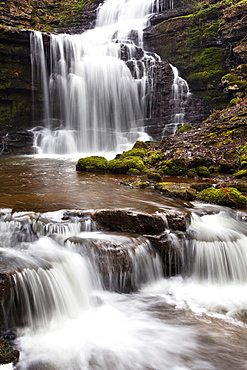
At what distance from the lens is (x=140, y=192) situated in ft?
27.3

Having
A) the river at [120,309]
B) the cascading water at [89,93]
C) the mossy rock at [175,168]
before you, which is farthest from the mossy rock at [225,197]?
the cascading water at [89,93]

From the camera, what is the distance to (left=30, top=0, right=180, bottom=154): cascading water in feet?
76.1

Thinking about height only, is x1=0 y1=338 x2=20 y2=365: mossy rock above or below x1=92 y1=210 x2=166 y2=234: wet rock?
below

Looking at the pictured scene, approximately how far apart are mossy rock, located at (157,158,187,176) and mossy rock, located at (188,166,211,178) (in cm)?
29

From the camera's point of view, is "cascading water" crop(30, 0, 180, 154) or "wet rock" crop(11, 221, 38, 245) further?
"cascading water" crop(30, 0, 180, 154)

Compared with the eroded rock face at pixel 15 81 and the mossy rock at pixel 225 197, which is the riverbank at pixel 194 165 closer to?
the mossy rock at pixel 225 197

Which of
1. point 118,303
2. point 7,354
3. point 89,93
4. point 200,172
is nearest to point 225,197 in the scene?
point 200,172

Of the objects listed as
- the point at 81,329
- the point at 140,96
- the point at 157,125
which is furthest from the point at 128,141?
the point at 81,329

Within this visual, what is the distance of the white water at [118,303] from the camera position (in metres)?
3.46

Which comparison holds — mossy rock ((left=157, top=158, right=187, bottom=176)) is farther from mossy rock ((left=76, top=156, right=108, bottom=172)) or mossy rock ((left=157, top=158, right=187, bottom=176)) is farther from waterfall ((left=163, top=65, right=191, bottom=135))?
waterfall ((left=163, top=65, right=191, bottom=135))

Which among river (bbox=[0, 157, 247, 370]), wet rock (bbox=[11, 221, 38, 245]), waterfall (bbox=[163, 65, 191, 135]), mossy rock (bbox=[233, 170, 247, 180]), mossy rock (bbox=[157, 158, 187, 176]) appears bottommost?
river (bbox=[0, 157, 247, 370])

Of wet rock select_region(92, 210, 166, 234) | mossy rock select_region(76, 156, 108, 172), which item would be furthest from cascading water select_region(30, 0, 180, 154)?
wet rock select_region(92, 210, 166, 234)

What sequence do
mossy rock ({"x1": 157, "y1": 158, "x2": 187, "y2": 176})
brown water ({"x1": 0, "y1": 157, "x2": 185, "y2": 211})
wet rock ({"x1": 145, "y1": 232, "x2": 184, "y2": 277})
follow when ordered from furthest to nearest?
mossy rock ({"x1": 157, "y1": 158, "x2": 187, "y2": 176}), brown water ({"x1": 0, "y1": 157, "x2": 185, "y2": 211}), wet rock ({"x1": 145, "y1": 232, "x2": 184, "y2": 277})

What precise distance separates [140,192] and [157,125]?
17187 mm
